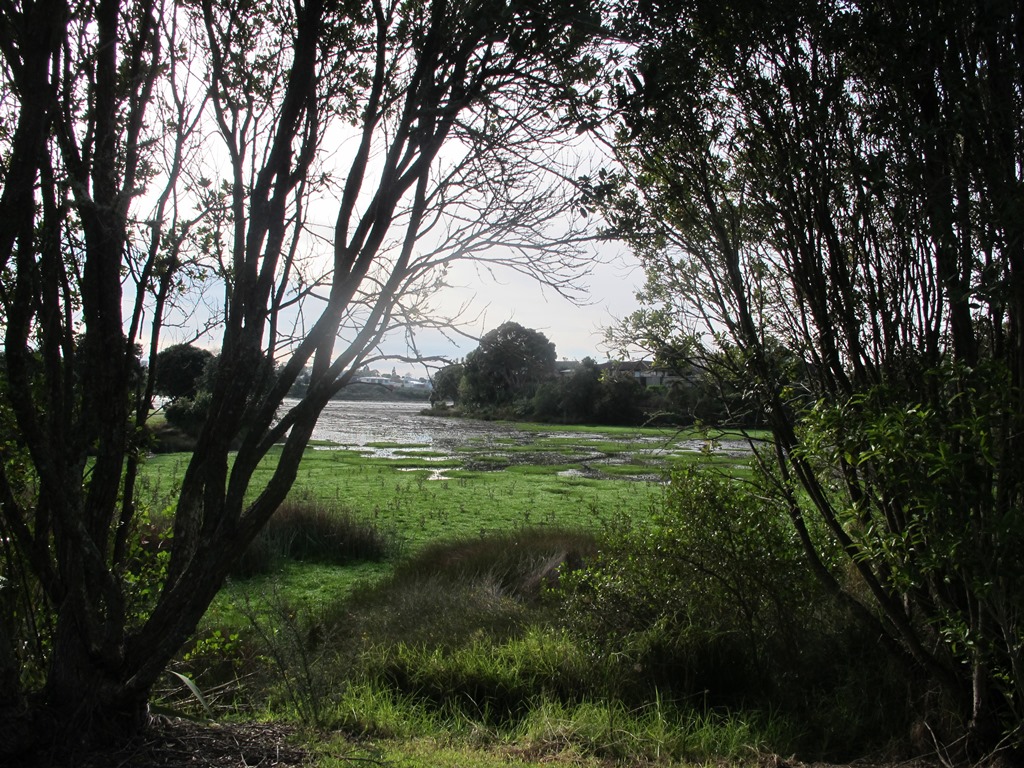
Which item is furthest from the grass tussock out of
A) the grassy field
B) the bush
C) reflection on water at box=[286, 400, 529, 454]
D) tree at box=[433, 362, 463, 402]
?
reflection on water at box=[286, 400, 529, 454]

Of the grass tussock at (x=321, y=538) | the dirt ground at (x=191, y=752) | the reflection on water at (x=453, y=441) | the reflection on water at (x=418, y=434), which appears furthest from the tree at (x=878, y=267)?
the reflection on water at (x=418, y=434)

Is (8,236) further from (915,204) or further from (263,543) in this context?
(263,543)

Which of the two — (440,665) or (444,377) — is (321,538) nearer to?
(440,665)

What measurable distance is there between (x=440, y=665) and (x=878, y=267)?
14.0 feet

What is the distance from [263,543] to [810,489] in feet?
25.1

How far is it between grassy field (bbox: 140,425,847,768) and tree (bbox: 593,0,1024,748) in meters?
1.12

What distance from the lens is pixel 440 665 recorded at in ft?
19.8

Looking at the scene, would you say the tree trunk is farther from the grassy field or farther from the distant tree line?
the distant tree line

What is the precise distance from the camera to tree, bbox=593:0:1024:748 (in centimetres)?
337

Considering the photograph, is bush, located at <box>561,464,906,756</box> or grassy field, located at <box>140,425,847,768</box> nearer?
grassy field, located at <box>140,425,847,768</box>

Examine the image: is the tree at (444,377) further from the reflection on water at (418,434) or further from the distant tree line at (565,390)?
the reflection on water at (418,434)

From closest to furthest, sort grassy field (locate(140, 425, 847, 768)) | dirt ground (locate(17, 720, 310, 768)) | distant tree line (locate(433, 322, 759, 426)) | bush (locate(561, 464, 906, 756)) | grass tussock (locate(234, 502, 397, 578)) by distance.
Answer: dirt ground (locate(17, 720, 310, 768)) < distant tree line (locate(433, 322, 759, 426)) < grassy field (locate(140, 425, 847, 768)) < bush (locate(561, 464, 906, 756)) < grass tussock (locate(234, 502, 397, 578))

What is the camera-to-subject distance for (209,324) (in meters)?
4.14

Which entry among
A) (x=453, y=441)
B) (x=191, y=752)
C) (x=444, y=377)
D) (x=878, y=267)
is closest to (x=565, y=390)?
(x=453, y=441)
